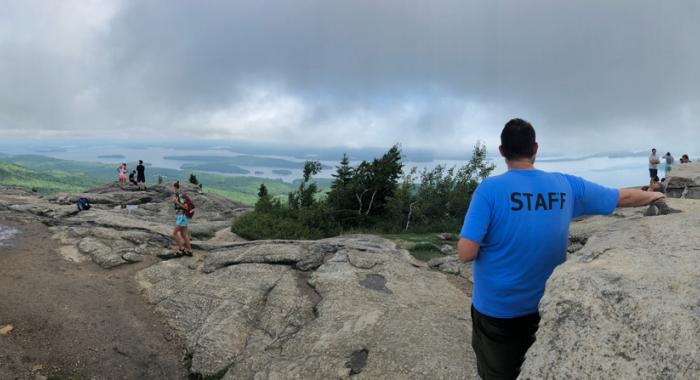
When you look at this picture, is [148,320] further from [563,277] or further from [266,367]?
[563,277]

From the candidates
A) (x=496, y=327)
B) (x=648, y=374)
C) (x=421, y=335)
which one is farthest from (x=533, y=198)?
(x=421, y=335)

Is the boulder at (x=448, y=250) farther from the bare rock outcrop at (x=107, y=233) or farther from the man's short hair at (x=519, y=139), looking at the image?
the man's short hair at (x=519, y=139)

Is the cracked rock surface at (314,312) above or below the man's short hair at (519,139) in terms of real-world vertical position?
below

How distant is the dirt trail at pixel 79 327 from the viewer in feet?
28.8

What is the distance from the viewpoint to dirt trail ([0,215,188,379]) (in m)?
8.78

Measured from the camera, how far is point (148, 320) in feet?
35.4

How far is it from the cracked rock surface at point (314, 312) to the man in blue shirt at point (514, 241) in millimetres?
3678

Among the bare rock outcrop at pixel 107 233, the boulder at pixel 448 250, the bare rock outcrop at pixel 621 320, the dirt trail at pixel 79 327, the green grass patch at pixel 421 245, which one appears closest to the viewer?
the bare rock outcrop at pixel 621 320

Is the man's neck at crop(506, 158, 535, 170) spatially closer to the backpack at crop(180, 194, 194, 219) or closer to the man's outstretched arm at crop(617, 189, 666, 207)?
the man's outstretched arm at crop(617, 189, 666, 207)

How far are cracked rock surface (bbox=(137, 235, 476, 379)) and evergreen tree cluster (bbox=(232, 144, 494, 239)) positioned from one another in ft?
41.4

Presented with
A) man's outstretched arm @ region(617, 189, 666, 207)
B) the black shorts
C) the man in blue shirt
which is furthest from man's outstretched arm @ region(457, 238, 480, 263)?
man's outstretched arm @ region(617, 189, 666, 207)

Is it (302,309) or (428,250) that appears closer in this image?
(302,309)

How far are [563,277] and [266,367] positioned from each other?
263 inches

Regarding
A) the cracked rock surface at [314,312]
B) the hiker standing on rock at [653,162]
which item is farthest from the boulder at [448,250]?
the hiker standing on rock at [653,162]
